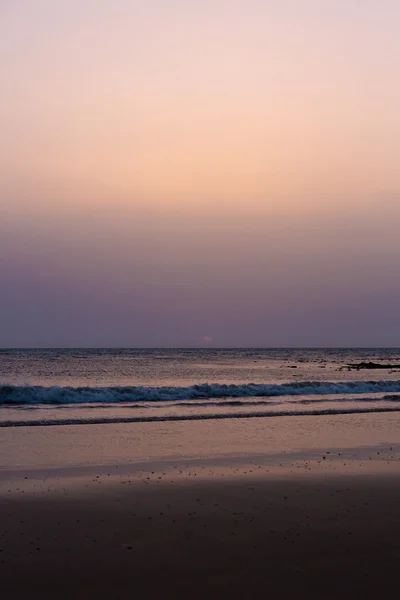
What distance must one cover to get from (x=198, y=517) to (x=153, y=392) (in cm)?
2579

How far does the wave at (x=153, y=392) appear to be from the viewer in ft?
112

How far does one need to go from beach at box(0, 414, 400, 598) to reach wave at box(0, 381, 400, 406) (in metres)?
13.8

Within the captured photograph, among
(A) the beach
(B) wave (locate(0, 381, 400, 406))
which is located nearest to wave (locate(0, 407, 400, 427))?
(A) the beach

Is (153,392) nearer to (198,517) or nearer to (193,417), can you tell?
(193,417)

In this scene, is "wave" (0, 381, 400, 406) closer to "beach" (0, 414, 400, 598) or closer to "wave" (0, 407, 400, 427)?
"wave" (0, 407, 400, 427)

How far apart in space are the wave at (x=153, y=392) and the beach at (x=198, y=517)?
13.8 meters

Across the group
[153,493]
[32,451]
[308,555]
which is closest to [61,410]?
[32,451]

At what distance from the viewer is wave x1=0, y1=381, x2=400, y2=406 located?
34.0 meters

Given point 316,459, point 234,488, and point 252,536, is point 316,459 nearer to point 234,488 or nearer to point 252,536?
point 234,488

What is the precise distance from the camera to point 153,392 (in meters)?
37.1

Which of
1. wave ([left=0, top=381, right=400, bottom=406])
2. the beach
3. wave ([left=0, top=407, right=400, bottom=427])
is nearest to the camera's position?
the beach

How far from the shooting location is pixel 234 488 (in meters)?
13.7

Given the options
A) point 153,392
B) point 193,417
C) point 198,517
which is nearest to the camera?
point 198,517

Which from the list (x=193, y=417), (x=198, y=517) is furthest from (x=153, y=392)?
(x=198, y=517)
